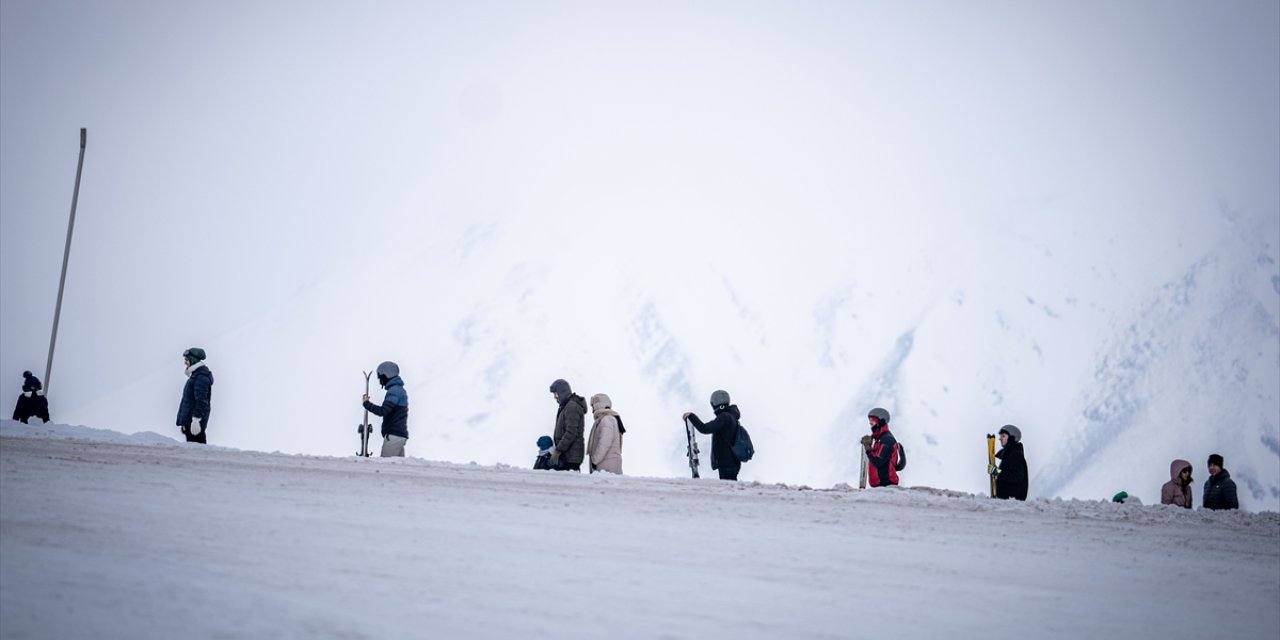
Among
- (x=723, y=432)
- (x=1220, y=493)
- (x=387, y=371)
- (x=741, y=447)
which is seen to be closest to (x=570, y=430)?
(x=723, y=432)

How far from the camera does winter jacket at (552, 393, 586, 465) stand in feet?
50.0

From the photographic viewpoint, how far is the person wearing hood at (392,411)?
15461mm

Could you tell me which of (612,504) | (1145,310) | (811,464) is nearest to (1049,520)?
(612,504)

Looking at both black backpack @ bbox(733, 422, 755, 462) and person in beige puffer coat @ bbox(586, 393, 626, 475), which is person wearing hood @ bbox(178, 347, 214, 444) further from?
black backpack @ bbox(733, 422, 755, 462)

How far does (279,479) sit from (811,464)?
35022mm

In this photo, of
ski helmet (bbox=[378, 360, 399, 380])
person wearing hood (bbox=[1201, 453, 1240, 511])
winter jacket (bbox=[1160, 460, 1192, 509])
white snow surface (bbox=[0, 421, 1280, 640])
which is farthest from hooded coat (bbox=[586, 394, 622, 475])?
person wearing hood (bbox=[1201, 453, 1240, 511])

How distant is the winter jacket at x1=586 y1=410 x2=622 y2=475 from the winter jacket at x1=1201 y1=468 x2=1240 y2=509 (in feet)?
25.4

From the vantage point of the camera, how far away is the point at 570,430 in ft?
50.1

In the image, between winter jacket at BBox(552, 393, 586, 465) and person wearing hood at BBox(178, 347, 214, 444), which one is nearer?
winter jacket at BBox(552, 393, 586, 465)

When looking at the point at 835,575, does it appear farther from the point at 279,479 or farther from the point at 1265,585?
the point at 279,479

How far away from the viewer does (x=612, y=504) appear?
10.7 meters

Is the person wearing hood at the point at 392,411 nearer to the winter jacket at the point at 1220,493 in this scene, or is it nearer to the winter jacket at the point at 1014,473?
the winter jacket at the point at 1014,473

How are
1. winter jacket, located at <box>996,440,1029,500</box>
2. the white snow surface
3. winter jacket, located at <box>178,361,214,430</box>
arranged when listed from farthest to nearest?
winter jacket, located at <box>178,361,214,430</box>, winter jacket, located at <box>996,440,1029,500</box>, the white snow surface

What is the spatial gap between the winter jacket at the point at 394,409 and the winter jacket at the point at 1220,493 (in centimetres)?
1062
